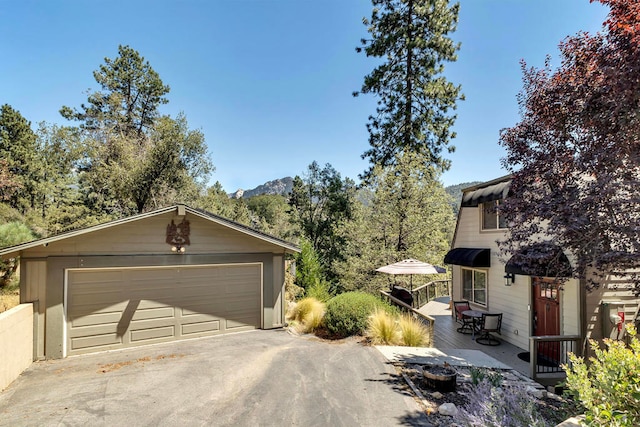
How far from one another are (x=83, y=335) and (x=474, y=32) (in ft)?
62.7

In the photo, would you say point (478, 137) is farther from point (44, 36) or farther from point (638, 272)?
point (44, 36)

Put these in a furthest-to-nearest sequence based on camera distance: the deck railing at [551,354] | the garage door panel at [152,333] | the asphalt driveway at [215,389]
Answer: the garage door panel at [152,333], the deck railing at [551,354], the asphalt driveway at [215,389]

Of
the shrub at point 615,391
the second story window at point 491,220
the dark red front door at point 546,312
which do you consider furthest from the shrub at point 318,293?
the shrub at point 615,391

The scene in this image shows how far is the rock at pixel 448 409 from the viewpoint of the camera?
15.5ft

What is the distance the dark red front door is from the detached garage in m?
7.12

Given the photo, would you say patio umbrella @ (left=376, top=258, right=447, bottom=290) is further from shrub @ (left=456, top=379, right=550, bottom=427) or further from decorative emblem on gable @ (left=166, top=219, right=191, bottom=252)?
decorative emblem on gable @ (left=166, top=219, right=191, bottom=252)

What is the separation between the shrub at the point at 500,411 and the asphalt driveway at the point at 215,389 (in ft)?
2.62

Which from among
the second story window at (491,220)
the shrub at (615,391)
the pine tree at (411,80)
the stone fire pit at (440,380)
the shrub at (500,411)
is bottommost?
the stone fire pit at (440,380)

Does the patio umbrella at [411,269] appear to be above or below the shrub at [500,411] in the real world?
above

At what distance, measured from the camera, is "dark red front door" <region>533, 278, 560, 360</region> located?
812cm

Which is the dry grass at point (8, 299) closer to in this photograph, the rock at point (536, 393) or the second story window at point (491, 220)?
the rock at point (536, 393)

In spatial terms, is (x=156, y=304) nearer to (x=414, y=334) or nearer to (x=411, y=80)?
(x=414, y=334)

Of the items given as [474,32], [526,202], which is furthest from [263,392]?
[474,32]

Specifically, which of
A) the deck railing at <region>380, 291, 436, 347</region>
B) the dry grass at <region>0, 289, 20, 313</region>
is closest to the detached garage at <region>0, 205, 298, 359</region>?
the dry grass at <region>0, 289, 20, 313</region>
